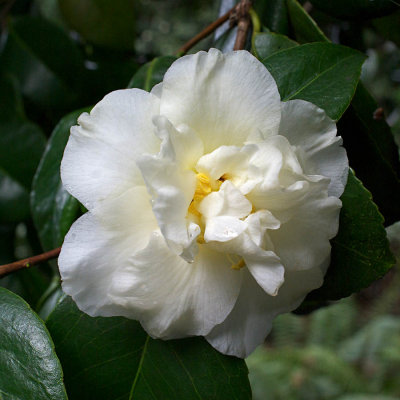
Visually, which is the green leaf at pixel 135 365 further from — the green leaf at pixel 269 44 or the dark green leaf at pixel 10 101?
the dark green leaf at pixel 10 101

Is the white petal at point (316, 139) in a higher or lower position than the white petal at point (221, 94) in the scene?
Answer: lower

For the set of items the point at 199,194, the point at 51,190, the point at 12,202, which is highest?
the point at 199,194

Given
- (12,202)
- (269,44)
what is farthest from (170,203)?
(12,202)

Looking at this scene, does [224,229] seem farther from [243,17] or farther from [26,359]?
[243,17]

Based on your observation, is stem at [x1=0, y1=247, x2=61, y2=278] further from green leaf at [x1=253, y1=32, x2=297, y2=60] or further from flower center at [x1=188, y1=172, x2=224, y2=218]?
green leaf at [x1=253, y1=32, x2=297, y2=60]

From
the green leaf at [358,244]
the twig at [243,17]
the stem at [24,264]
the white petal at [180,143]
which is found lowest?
the green leaf at [358,244]

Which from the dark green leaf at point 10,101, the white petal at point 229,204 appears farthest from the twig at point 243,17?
the dark green leaf at point 10,101
